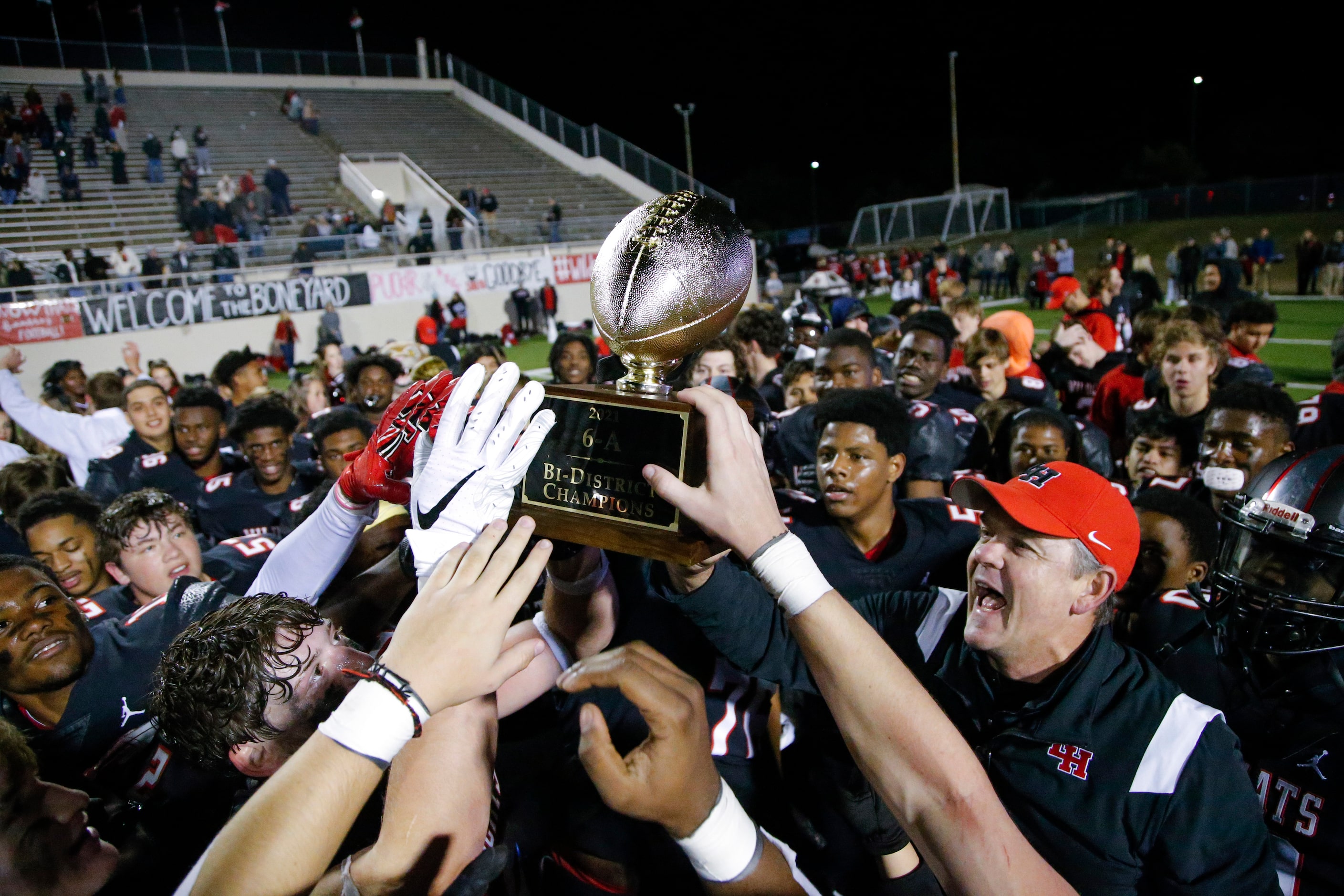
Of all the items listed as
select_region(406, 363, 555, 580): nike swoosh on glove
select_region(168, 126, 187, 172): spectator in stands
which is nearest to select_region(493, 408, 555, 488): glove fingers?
select_region(406, 363, 555, 580): nike swoosh on glove

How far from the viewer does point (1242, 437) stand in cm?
371

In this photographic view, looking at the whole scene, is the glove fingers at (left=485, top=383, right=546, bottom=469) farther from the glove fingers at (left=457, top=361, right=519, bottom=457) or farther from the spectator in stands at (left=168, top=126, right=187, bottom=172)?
the spectator in stands at (left=168, top=126, right=187, bottom=172)

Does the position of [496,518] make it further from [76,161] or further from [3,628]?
[76,161]

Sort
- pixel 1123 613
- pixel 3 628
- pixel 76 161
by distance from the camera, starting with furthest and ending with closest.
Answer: pixel 76 161, pixel 1123 613, pixel 3 628

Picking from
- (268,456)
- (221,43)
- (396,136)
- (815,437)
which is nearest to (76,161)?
(396,136)

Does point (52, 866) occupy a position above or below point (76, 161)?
below

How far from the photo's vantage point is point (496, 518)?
69.1 inches

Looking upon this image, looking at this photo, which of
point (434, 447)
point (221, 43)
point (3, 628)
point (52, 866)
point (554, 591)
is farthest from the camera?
point (221, 43)

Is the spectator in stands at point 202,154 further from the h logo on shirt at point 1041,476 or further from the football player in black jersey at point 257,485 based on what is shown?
the h logo on shirt at point 1041,476

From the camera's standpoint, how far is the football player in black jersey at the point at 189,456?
5445mm

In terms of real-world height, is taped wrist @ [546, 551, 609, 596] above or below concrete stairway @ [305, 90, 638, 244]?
below

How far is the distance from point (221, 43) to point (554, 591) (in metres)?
43.8

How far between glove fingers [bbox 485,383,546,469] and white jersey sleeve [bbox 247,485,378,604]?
73 centimetres

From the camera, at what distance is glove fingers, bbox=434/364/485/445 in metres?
1.71
